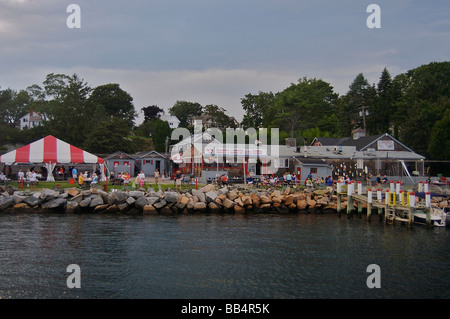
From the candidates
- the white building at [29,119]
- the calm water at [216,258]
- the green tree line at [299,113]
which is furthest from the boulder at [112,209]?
the white building at [29,119]

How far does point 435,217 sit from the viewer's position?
2464cm

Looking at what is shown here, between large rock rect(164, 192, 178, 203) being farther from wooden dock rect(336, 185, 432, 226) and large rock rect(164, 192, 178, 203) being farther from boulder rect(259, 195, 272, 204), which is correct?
wooden dock rect(336, 185, 432, 226)

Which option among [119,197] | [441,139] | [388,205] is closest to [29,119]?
[119,197]

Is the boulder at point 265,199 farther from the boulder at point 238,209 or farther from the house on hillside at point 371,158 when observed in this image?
the house on hillside at point 371,158

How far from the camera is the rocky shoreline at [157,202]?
27188mm

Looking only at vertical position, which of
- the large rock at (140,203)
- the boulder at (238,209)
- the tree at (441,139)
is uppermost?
the tree at (441,139)

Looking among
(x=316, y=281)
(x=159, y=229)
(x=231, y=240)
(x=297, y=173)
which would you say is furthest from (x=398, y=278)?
(x=297, y=173)

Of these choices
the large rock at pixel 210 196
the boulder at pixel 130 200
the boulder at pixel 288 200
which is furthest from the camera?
the boulder at pixel 288 200

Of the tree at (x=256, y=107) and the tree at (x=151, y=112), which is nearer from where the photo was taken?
the tree at (x=256, y=107)

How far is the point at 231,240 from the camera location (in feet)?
63.1

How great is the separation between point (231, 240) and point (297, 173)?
76.2ft

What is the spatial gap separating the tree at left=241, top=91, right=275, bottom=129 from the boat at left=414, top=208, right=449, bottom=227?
60.6 metres

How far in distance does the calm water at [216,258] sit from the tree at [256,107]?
62.3 m

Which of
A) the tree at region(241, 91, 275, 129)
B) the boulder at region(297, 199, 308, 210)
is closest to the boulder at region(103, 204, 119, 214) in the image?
the boulder at region(297, 199, 308, 210)
